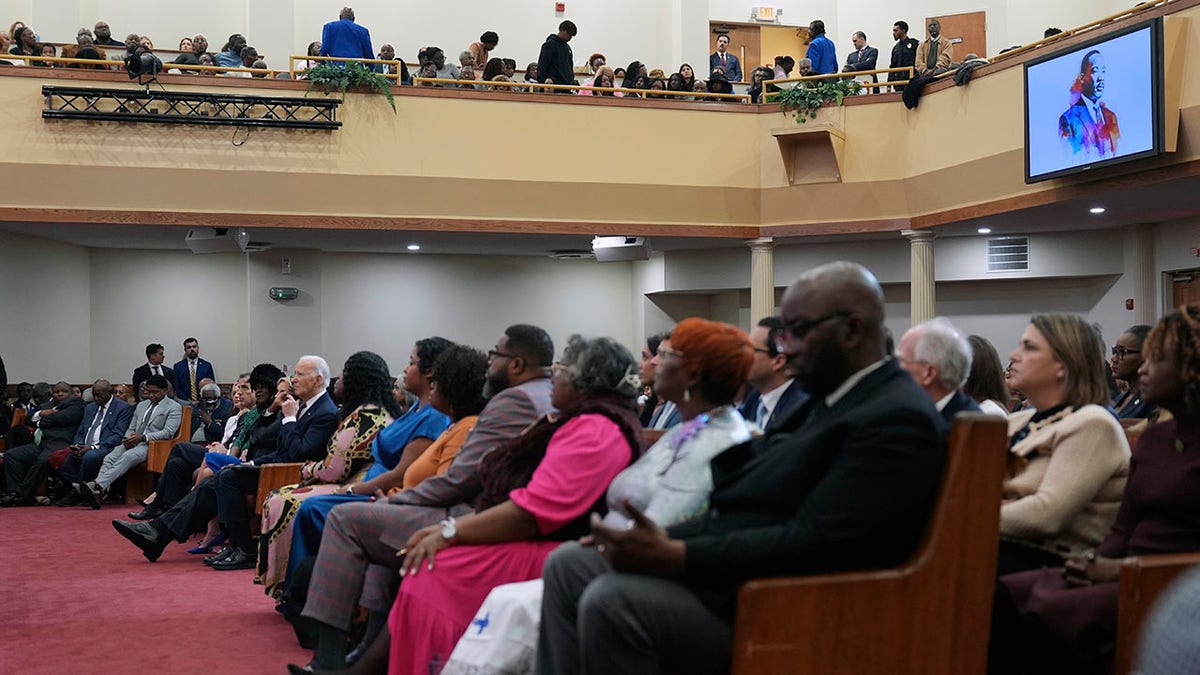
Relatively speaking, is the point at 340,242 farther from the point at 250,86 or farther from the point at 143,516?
the point at 143,516

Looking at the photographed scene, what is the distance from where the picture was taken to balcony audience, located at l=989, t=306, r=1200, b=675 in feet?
8.70

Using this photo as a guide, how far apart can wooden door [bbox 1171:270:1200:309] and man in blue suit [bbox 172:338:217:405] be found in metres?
10.5

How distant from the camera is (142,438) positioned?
1047 centimetres

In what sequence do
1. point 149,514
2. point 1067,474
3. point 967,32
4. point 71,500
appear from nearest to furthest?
point 1067,474 → point 149,514 → point 71,500 → point 967,32

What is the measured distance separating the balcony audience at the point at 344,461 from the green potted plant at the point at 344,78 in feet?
21.8

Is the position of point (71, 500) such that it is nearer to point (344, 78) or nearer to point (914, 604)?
point (344, 78)

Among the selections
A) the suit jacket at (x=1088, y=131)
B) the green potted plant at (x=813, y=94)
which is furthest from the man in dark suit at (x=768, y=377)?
the green potted plant at (x=813, y=94)

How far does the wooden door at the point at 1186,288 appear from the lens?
1192cm

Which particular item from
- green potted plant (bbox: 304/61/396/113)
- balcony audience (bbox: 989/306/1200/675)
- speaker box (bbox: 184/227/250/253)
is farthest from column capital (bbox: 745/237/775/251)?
balcony audience (bbox: 989/306/1200/675)

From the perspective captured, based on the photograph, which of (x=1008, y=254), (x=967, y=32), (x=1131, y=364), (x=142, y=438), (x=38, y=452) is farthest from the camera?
(x=967, y=32)

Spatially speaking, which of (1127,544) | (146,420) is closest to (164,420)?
(146,420)

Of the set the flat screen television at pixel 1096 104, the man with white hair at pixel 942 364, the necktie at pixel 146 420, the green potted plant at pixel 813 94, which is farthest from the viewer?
the green potted plant at pixel 813 94

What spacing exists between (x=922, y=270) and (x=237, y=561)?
7.94 meters

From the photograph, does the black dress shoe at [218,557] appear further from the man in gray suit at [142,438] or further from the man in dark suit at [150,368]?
the man in dark suit at [150,368]
